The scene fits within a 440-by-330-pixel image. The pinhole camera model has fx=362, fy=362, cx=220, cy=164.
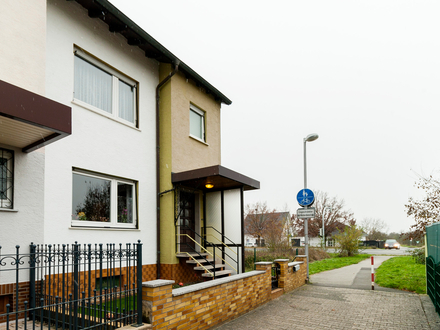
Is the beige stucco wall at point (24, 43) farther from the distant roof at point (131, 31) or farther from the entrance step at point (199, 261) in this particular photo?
the entrance step at point (199, 261)

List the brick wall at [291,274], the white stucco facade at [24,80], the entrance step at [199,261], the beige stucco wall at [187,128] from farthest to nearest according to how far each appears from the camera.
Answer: the beige stucco wall at [187,128] < the brick wall at [291,274] < the entrance step at [199,261] < the white stucco facade at [24,80]

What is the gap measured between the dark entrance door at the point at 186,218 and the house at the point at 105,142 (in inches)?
1.5

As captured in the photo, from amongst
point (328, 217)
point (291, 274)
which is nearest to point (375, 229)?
point (328, 217)

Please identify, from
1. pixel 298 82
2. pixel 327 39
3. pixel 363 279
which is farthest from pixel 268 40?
pixel 363 279

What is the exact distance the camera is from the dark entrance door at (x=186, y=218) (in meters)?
11.3

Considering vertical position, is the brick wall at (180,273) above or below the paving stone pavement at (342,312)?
above

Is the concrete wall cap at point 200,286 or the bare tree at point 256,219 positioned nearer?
the concrete wall cap at point 200,286

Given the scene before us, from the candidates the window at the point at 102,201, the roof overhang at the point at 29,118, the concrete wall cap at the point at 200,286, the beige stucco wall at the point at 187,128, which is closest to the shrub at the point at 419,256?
the beige stucco wall at the point at 187,128

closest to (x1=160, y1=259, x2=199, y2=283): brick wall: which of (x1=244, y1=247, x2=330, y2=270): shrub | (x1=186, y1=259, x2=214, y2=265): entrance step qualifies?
(x1=186, y1=259, x2=214, y2=265): entrance step

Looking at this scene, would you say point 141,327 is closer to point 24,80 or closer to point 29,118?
point 29,118

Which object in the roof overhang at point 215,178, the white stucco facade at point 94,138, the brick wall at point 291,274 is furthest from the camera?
the brick wall at point 291,274

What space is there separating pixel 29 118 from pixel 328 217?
45901 millimetres

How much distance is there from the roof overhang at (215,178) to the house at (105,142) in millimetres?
36

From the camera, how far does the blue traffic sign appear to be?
1240 cm
